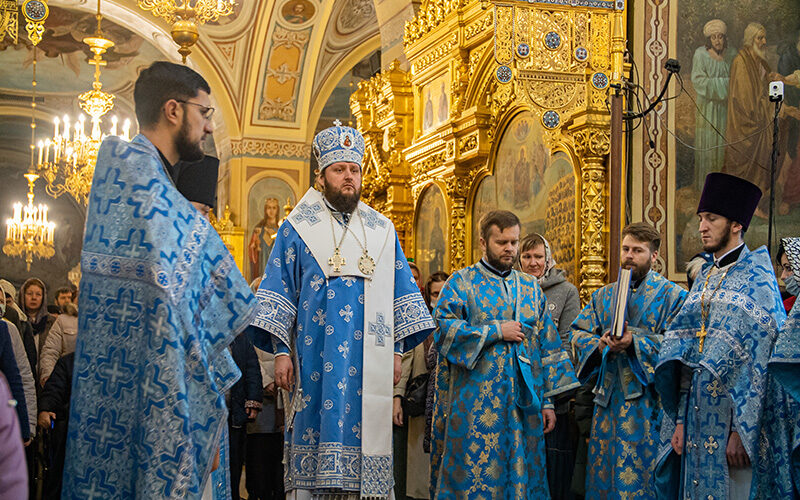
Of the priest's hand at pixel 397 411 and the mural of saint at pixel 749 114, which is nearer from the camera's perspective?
the priest's hand at pixel 397 411

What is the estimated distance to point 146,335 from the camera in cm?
338

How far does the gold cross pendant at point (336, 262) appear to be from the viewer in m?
5.24

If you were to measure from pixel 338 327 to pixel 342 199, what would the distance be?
665 mm

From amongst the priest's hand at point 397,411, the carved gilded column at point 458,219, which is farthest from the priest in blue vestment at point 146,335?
the carved gilded column at point 458,219

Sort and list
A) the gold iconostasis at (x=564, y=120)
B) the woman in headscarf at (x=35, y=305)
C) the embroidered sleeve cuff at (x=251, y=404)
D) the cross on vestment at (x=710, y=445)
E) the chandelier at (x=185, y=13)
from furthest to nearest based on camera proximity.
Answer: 1. the woman in headscarf at (x=35, y=305)
2. the chandelier at (x=185, y=13)
3. the gold iconostasis at (x=564, y=120)
4. the embroidered sleeve cuff at (x=251, y=404)
5. the cross on vestment at (x=710, y=445)

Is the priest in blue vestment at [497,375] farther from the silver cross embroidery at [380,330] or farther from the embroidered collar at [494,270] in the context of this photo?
Result: the silver cross embroidery at [380,330]

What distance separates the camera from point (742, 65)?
850 cm

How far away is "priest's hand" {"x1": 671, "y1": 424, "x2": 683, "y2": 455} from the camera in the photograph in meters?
5.23

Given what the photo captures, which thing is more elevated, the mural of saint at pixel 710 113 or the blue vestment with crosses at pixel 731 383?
the mural of saint at pixel 710 113

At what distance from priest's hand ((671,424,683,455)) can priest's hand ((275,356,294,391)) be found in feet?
6.31

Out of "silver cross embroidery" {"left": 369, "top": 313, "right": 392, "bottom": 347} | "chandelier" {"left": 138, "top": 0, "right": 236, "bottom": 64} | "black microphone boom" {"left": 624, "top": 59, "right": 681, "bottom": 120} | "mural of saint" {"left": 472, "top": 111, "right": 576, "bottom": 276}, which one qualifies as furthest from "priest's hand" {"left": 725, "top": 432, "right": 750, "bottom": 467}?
"chandelier" {"left": 138, "top": 0, "right": 236, "bottom": 64}

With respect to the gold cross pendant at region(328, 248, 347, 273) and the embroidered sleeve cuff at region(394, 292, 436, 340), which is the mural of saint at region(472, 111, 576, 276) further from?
the gold cross pendant at region(328, 248, 347, 273)

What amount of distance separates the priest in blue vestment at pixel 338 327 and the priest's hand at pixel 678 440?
1.33m

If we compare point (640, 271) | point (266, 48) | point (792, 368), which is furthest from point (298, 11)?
point (792, 368)
